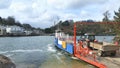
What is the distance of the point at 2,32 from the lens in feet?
620

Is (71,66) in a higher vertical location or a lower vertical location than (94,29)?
lower

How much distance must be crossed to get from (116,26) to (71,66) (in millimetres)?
10677

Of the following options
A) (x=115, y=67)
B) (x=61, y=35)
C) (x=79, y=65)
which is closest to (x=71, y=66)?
(x=79, y=65)

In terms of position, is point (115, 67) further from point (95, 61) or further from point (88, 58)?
point (88, 58)

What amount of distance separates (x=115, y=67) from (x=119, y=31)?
13467 mm

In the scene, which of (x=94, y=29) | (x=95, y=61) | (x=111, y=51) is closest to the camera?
(x=95, y=61)

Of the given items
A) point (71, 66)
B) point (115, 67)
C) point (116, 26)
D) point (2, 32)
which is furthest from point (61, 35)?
point (2, 32)

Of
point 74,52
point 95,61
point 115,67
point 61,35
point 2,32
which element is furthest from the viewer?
point 2,32

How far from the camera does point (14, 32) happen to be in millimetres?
196250

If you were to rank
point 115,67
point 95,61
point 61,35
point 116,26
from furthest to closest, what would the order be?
1. point 61,35
2. point 116,26
3. point 95,61
4. point 115,67

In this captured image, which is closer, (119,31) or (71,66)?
(71,66)

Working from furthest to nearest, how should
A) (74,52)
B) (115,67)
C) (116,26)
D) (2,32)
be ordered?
(2,32) < (116,26) < (74,52) < (115,67)

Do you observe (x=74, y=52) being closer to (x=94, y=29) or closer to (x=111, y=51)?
(x=111, y=51)

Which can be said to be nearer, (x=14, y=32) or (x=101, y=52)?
(x=101, y=52)
